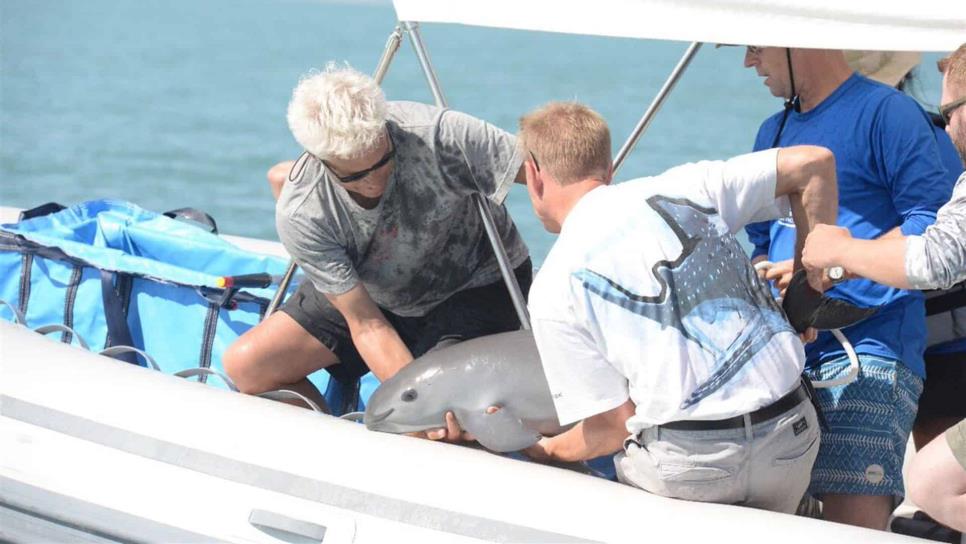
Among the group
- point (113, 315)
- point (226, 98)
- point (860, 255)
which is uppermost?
point (860, 255)

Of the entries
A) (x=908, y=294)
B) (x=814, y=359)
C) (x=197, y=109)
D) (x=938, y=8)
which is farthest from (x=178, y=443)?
(x=197, y=109)

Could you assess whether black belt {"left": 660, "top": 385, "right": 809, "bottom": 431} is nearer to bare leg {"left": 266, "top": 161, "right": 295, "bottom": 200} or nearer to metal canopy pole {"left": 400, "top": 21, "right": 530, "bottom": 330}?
metal canopy pole {"left": 400, "top": 21, "right": 530, "bottom": 330}

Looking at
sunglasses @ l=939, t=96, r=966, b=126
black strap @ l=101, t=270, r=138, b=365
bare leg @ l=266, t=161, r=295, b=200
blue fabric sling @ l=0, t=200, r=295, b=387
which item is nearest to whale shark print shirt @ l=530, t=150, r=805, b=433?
sunglasses @ l=939, t=96, r=966, b=126

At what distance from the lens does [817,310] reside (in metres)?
2.31

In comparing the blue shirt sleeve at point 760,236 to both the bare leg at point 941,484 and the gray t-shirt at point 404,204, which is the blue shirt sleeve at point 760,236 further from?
the bare leg at point 941,484

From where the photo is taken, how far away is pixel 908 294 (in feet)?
8.00

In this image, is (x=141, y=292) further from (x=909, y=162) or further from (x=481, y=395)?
(x=909, y=162)

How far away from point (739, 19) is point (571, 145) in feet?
1.69

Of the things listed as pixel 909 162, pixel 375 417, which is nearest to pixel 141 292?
pixel 375 417

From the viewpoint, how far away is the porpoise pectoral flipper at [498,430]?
7.84ft

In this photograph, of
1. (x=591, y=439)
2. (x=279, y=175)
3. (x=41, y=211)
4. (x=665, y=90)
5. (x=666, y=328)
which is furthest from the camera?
(x=41, y=211)

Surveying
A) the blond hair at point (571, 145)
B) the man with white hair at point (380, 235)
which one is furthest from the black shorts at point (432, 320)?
the blond hair at point (571, 145)

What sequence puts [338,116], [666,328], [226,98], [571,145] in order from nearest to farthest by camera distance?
[666,328] → [571,145] → [338,116] → [226,98]

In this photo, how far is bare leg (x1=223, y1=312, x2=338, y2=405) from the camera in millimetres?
2998
